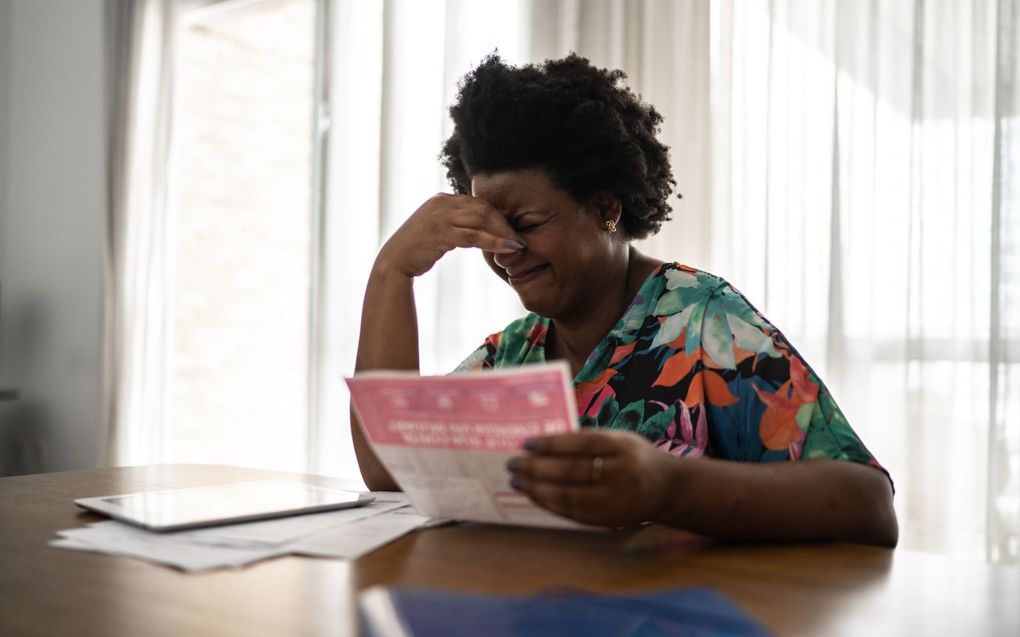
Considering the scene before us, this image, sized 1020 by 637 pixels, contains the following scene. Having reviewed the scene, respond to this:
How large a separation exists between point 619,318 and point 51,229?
3.76 metres

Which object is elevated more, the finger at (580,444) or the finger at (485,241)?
the finger at (485,241)

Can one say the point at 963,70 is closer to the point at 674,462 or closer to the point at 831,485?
the point at 831,485

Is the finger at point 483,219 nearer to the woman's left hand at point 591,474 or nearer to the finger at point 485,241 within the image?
the finger at point 485,241

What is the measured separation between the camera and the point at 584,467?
78 centimetres

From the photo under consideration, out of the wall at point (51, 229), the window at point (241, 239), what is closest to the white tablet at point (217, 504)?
the window at point (241, 239)

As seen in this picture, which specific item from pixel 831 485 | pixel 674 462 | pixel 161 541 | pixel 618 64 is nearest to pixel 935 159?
pixel 618 64

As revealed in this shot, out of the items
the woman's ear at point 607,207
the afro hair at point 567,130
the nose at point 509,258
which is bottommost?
the nose at point 509,258

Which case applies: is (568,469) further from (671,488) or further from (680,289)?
(680,289)

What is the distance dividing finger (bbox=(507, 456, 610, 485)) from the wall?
372 cm

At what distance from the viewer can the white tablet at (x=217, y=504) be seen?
98 centimetres

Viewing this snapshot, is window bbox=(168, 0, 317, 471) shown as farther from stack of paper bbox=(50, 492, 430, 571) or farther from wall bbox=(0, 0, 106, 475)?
stack of paper bbox=(50, 492, 430, 571)

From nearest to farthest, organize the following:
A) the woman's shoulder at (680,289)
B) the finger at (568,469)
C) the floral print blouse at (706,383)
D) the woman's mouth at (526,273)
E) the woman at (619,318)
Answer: the finger at (568,469) → the woman at (619,318) → the floral print blouse at (706,383) → the woman's shoulder at (680,289) → the woman's mouth at (526,273)

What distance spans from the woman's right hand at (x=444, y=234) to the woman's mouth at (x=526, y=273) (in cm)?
4

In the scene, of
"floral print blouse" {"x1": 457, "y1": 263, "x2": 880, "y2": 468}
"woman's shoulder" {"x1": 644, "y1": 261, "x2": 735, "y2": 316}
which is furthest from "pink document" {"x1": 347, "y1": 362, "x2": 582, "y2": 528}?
"woman's shoulder" {"x1": 644, "y1": 261, "x2": 735, "y2": 316}
